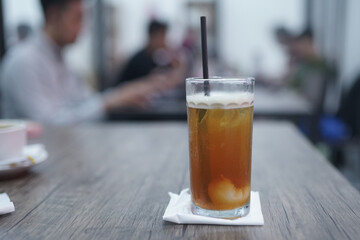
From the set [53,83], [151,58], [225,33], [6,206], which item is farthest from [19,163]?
[225,33]

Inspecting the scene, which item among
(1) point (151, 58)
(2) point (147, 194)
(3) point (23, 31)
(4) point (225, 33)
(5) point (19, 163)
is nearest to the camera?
(2) point (147, 194)

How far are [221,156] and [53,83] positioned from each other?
6.14 ft

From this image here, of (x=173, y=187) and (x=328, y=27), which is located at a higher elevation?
(x=328, y=27)

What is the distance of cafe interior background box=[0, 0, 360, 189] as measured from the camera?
4887 mm

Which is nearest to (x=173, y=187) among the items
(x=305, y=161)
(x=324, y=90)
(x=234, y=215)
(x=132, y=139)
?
(x=234, y=215)

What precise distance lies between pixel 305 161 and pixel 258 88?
334 centimetres

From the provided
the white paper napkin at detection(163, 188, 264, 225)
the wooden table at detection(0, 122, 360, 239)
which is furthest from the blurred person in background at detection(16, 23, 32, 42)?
the white paper napkin at detection(163, 188, 264, 225)

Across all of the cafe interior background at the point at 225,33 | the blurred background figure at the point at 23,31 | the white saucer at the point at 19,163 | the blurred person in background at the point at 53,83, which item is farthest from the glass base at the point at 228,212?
the blurred background figure at the point at 23,31

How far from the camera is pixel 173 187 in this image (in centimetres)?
82

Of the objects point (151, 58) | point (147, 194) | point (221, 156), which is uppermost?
point (151, 58)

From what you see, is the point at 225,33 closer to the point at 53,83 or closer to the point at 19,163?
the point at 53,83

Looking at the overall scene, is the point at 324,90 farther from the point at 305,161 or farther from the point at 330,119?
the point at 305,161

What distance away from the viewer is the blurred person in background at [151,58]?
4172mm

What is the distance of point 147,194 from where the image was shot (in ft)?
2.54
